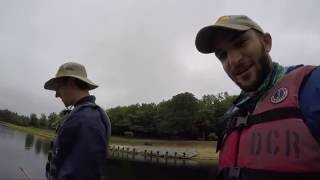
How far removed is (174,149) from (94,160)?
280ft

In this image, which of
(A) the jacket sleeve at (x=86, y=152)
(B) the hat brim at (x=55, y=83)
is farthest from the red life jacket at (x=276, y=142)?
(B) the hat brim at (x=55, y=83)

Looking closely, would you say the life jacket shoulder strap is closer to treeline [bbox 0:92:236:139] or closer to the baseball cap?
the baseball cap

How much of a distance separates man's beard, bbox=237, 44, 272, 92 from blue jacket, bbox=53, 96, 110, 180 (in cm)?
254

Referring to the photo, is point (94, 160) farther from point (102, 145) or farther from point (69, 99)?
point (69, 99)

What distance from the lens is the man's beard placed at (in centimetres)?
267

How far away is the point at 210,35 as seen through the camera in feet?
9.73

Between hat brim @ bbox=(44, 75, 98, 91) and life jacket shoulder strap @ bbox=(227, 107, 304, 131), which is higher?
hat brim @ bbox=(44, 75, 98, 91)

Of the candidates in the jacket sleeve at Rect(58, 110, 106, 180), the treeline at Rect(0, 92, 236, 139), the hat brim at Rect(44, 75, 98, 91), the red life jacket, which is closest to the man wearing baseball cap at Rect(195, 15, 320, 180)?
the red life jacket

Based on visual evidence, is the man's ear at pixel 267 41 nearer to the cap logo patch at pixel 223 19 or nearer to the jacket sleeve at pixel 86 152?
the cap logo patch at pixel 223 19

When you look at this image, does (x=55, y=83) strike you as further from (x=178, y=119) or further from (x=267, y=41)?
(x=178, y=119)

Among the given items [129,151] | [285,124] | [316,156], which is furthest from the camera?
[129,151]

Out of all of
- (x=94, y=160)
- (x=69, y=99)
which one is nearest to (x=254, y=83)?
(x=94, y=160)

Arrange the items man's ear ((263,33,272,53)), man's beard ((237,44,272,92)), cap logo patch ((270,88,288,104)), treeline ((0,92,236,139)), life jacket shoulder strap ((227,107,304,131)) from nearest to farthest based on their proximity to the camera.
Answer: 1. life jacket shoulder strap ((227,107,304,131))
2. cap logo patch ((270,88,288,104))
3. man's beard ((237,44,272,92))
4. man's ear ((263,33,272,53))
5. treeline ((0,92,236,139))

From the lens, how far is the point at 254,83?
2.69 meters
